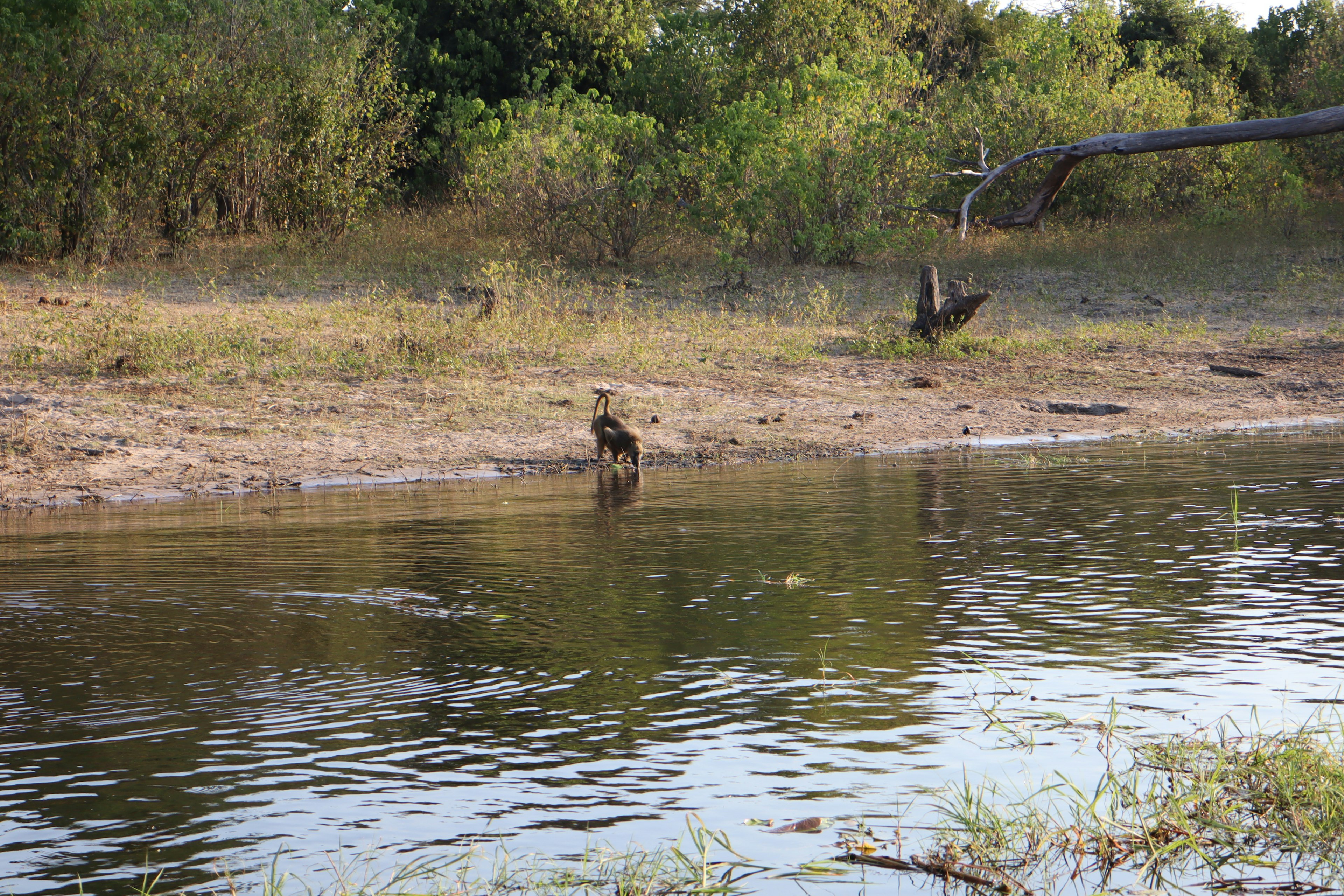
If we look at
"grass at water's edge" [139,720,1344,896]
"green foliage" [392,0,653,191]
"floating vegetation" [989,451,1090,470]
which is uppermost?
"green foliage" [392,0,653,191]

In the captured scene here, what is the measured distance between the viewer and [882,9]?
3359cm

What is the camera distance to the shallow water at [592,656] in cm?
413

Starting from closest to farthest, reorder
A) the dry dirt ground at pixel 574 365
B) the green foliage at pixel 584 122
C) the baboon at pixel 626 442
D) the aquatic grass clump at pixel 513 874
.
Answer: the aquatic grass clump at pixel 513 874, the baboon at pixel 626 442, the dry dirt ground at pixel 574 365, the green foliage at pixel 584 122

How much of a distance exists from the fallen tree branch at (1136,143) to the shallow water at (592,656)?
1946 mm

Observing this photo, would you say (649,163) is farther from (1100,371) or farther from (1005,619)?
(1005,619)

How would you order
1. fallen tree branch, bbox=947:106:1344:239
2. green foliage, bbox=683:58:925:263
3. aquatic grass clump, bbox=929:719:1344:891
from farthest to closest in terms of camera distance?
green foliage, bbox=683:58:925:263 → fallen tree branch, bbox=947:106:1344:239 → aquatic grass clump, bbox=929:719:1344:891

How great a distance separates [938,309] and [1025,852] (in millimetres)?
14296

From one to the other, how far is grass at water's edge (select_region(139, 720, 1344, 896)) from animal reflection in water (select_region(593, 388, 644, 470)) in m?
7.61

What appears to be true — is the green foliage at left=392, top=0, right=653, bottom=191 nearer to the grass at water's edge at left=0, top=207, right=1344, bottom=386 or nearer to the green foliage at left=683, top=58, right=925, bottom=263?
the grass at water's edge at left=0, top=207, right=1344, bottom=386

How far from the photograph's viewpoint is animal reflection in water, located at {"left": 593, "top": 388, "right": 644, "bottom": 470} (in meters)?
11.7

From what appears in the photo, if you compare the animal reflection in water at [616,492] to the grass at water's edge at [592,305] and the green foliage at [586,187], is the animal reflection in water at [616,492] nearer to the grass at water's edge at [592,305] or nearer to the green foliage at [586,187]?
the grass at water's edge at [592,305]

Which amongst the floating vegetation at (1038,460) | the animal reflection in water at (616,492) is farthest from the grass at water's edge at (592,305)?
the floating vegetation at (1038,460)

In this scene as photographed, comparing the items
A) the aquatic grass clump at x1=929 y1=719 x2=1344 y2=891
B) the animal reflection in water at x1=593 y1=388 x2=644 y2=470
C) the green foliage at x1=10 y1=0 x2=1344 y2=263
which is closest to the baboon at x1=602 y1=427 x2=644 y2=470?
the animal reflection in water at x1=593 y1=388 x2=644 y2=470

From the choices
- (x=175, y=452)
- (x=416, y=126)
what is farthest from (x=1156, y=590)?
(x=416, y=126)
